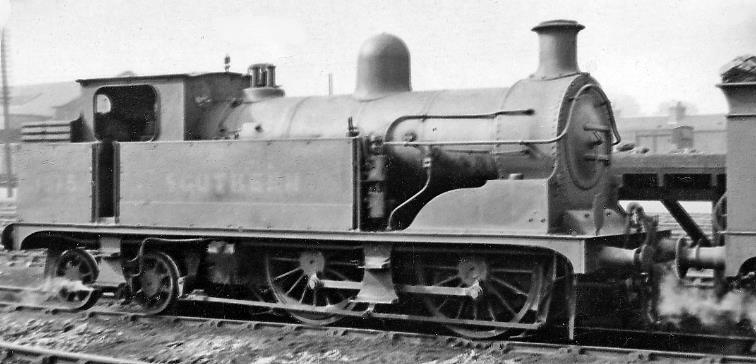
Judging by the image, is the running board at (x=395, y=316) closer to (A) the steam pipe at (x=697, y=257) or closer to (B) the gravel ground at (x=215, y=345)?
(B) the gravel ground at (x=215, y=345)

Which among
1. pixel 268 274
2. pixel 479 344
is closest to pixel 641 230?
pixel 479 344

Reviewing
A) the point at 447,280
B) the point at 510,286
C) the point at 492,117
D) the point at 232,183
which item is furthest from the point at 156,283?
the point at 492,117

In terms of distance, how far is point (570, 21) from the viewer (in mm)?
7547

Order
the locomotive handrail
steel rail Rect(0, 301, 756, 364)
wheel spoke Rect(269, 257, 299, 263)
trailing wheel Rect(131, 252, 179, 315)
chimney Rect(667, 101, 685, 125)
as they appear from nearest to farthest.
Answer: steel rail Rect(0, 301, 756, 364)
the locomotive handrail
wheel spoke Rect(269, 257, 299, 263)
trailing wheel Rect(131, 252, 179, 315)
chimney Rect(667, 101, 685, 125)

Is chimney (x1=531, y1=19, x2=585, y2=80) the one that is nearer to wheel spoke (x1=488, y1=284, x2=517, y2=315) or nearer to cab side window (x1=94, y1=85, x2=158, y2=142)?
wheel spoke (x1=488, y1=284, x2=517, y2=315)

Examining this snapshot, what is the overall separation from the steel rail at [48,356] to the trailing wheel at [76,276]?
5.66 feet

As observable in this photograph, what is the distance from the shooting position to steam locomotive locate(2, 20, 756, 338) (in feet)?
23.6

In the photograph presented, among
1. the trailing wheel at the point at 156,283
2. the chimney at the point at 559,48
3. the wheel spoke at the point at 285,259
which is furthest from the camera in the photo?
the trailing wheel at the point at 156,283

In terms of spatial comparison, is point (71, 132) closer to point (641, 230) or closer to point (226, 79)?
point (226, 79)

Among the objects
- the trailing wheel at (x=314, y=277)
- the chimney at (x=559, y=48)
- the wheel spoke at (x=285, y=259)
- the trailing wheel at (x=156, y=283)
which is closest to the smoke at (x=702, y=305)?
the chimney at (x=559, y=48)

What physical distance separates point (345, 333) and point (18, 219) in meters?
4.33

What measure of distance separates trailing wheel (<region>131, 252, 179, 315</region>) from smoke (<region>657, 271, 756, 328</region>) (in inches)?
199

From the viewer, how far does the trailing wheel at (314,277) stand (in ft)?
26.6

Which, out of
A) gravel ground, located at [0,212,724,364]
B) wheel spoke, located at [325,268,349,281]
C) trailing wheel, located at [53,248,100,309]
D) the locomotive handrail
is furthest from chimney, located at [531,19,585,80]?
trailing wheel, located at [53,248,100,309]
